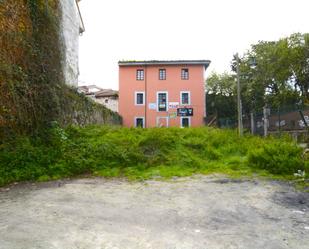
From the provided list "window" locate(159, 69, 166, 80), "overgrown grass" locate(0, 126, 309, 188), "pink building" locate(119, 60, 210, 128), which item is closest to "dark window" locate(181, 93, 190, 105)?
"pink building" locate(119, 60, 210, 128)

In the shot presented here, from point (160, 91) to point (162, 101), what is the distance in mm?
1131

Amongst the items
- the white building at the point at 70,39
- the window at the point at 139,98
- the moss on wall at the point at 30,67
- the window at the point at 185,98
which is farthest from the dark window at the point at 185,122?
the moss on wall at the point at 30,67

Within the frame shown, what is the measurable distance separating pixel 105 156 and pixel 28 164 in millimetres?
2068

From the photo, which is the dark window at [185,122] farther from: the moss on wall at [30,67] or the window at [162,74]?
the moss on wall at [30,67]

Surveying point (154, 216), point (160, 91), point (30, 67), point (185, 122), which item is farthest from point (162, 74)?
point (154, 216)

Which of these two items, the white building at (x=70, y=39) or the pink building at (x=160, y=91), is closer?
the white building at (x=70, y=39)

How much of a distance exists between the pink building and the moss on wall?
2019cm

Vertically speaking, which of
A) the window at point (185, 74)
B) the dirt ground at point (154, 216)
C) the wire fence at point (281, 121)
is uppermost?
the window at point (185, 74)

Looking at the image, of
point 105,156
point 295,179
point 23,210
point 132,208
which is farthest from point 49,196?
point 295,179

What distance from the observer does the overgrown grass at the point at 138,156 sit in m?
7.52

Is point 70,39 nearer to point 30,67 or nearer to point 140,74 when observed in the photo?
point 30,67

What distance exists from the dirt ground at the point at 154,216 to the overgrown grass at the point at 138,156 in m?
0.94

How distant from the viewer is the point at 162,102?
32500mm

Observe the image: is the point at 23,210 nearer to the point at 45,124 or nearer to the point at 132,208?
the point at 132,208
